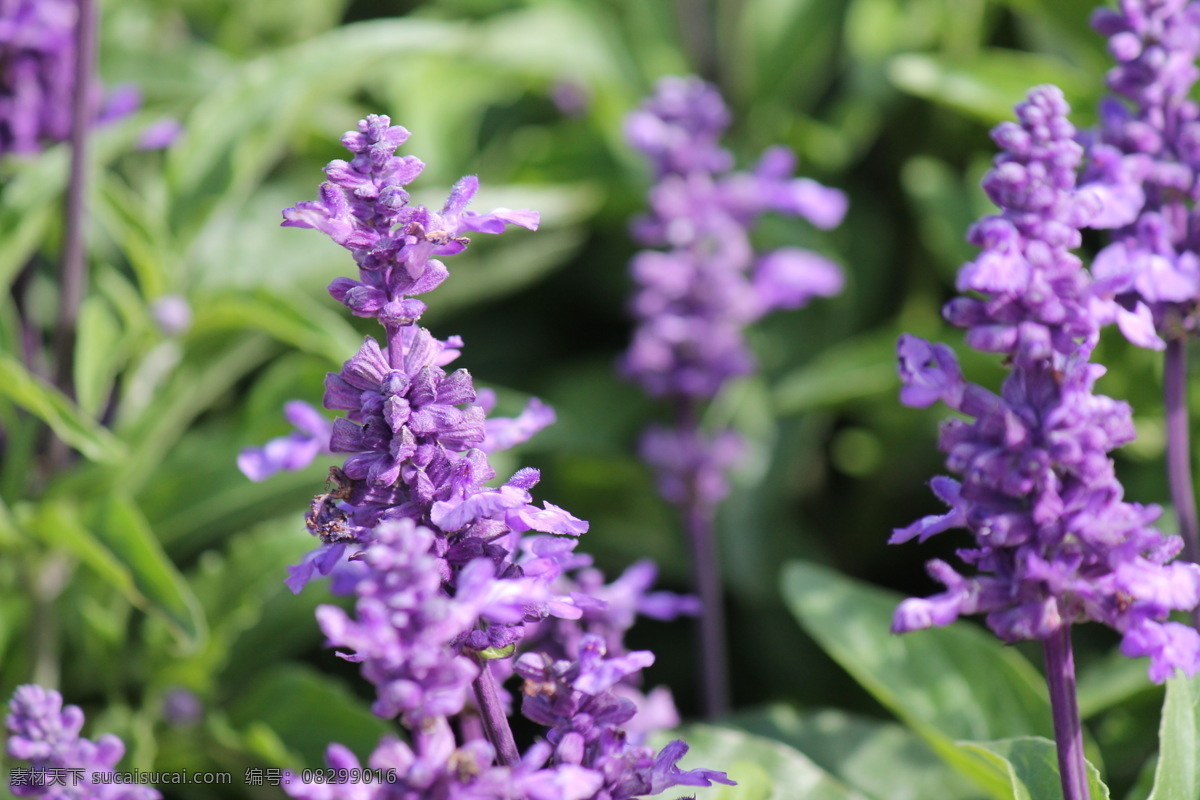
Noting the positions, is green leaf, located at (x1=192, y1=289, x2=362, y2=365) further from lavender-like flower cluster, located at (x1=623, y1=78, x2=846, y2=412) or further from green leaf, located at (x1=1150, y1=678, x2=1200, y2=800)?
green leaf, located at (x1=1150, y1=678, x2=1200, y2=800)

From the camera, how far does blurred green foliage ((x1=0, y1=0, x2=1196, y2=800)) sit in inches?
73.7

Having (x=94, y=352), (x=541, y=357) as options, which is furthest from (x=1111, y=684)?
(x=94, y=352)

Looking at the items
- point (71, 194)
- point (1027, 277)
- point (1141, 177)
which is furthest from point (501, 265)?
point (1027, 277)

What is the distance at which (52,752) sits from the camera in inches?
46.1

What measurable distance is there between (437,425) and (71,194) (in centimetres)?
114

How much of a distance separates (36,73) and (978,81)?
5.87ft

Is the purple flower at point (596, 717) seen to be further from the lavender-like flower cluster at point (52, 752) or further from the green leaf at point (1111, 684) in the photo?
the green leaf at point (1111, 684)

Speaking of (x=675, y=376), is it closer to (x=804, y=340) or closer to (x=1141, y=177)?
(x=804, y=340)

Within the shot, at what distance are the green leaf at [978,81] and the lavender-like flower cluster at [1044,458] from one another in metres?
1.33

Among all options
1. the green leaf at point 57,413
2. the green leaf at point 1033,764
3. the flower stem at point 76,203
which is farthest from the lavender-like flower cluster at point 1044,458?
the flower stem at point 76,203

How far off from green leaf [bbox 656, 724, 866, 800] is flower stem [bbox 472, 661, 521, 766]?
1.15ft

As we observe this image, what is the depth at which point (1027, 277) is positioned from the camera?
105cm

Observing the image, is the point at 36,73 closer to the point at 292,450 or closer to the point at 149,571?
the point at 149,571

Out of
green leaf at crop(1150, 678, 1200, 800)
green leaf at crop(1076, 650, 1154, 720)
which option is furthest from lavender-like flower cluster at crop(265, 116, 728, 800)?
green leaf at crop(1076, 650, 1154, 720)
